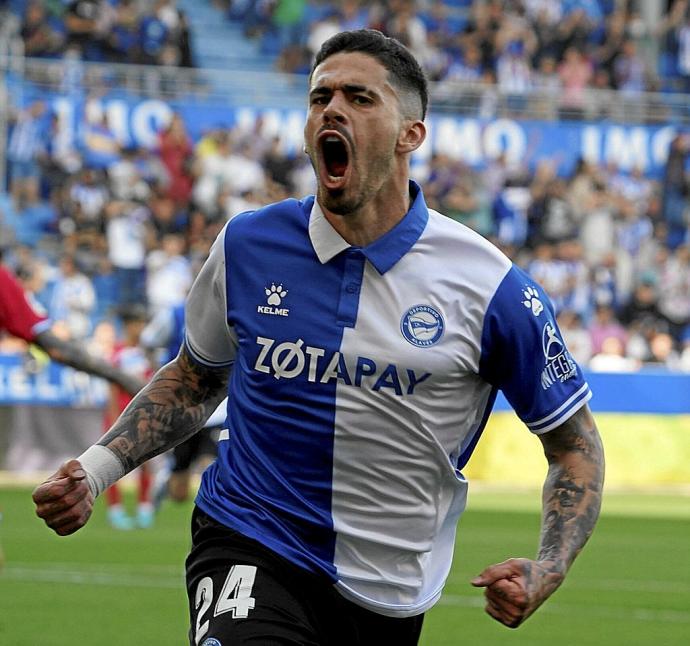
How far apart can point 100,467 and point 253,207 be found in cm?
2052

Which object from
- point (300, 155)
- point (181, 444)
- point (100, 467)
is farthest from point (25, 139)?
point (100, 467)

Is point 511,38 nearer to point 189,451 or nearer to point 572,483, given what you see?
point 189,451

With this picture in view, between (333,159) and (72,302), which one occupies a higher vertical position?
(333,159)

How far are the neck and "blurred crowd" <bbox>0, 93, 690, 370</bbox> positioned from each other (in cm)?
1820

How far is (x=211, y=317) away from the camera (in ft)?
15.8

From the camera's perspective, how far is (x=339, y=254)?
4.64m

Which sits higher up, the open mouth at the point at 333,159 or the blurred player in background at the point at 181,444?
the open mouth at the point at 333,159

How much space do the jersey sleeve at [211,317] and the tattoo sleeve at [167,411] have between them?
7 centimetres

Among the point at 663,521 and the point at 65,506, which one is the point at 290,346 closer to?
the point at 65,506

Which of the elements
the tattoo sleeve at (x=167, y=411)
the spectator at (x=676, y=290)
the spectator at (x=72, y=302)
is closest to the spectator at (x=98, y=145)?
the spectator at (x=72, y=302)

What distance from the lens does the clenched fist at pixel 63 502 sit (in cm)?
427

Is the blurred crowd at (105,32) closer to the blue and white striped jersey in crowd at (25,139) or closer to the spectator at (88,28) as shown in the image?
the spectator at (88,28)

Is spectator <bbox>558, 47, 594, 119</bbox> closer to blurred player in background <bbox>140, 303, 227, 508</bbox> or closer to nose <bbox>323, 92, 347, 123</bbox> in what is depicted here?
blurred player in background <bbox>140, 303, 227, 508</bbox>

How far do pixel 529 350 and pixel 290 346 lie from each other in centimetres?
65
